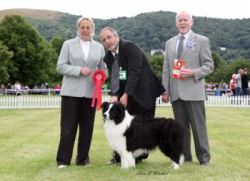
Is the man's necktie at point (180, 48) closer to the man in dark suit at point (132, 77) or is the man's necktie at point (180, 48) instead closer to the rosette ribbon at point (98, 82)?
the man in dark suit at point (132, 77)

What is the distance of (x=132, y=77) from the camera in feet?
18.9

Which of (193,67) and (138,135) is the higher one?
(193,67)

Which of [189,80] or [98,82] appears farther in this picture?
[189,80]

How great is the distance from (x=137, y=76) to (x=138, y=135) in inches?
34.3

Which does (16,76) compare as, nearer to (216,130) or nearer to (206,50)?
(216,130)

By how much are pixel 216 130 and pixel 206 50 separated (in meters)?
5.74

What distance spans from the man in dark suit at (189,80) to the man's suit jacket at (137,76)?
25 cm

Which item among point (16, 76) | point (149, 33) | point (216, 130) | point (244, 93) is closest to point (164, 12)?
point (149, 33)

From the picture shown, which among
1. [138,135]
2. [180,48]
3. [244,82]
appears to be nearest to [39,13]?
[244,82]

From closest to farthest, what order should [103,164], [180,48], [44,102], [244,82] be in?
[180,48], [103,164], [44,102], [244,82]

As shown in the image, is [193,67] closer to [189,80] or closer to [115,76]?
[189,80]

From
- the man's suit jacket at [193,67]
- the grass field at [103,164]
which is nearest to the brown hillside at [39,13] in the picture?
the grass field at [103,164]

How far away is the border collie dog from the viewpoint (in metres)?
5.51

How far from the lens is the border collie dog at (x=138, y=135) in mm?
5512
